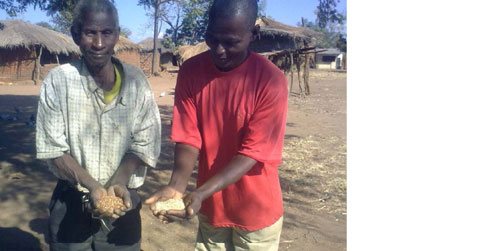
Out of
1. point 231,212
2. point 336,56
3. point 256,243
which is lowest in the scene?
point 256,243

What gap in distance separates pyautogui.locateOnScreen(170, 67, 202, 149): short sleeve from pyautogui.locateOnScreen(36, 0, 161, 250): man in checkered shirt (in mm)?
221

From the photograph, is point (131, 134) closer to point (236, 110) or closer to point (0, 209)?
point (236, 110)

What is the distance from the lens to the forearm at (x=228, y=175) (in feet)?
5.74

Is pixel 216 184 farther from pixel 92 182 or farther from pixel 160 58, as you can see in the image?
pixel 160 58

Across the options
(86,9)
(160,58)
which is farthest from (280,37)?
(160,58)

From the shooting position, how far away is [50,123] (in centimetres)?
192

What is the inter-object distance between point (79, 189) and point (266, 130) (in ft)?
2.99

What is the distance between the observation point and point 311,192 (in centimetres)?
523

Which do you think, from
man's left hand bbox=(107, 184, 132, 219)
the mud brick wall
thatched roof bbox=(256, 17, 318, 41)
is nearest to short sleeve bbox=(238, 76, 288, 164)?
man's left hand bbox=(107, 184, 132, 219)

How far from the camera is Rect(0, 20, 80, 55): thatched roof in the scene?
19.8m

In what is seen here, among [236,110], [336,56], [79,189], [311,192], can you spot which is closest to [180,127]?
[236,110]

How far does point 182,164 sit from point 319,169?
4.52 meters

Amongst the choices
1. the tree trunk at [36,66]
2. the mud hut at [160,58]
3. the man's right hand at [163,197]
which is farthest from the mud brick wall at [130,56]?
the man's right hand at [163,197]

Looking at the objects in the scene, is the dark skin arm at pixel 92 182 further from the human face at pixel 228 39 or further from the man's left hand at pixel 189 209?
the human face at pixel 228 39
